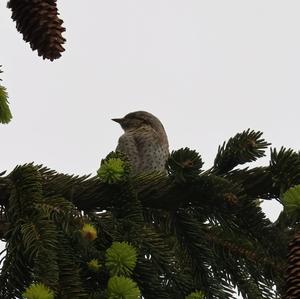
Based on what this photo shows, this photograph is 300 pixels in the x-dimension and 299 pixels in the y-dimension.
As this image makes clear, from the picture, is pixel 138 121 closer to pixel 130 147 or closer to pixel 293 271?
pixel 130 147

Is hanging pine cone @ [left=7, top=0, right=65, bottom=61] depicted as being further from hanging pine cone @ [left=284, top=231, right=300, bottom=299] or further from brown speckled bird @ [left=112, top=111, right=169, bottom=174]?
brown speckled bird @ [left=112, top=111, right=169, bottom=174]

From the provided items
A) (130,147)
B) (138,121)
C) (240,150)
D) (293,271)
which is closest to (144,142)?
(130,147)

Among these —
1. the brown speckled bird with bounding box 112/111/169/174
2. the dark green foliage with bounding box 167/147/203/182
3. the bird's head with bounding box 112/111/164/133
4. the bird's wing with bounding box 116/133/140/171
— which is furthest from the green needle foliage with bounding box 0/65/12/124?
the bird's head with bounding box 112/111/164/133

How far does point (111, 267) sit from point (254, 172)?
545 mm

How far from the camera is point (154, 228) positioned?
7.50 ft

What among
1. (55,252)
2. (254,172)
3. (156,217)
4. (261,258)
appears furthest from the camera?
(156,217)

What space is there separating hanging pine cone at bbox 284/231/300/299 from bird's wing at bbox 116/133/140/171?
15.7ft

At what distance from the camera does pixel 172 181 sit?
213 cm

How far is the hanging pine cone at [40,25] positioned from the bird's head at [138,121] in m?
5.15

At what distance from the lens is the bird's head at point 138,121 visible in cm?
732

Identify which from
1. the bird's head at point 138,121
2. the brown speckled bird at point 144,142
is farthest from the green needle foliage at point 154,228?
the bird's head at point 138,121

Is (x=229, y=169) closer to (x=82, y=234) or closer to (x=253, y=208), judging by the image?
(x=253, y=208)

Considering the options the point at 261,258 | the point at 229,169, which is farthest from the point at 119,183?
the point at 261,258

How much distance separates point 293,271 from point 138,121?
5.88 meters
